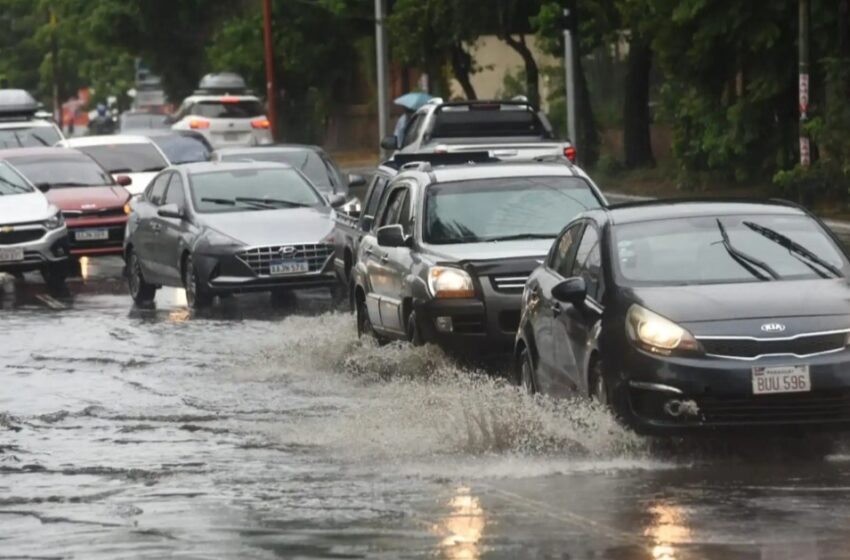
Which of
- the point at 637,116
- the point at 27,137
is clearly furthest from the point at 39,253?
the point at 637,116

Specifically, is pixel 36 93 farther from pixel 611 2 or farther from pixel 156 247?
→ pixel 156 247

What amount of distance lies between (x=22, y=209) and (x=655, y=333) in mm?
16399

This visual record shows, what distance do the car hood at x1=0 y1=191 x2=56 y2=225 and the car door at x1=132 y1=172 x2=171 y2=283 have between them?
134 centimetres

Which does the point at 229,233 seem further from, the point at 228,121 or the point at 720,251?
the point at 228,121

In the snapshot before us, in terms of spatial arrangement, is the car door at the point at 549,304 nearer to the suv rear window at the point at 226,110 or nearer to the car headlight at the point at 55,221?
the car headlight at the point at 55,221

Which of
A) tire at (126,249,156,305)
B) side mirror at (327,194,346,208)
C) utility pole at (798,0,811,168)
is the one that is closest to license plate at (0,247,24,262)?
tire at (126,249,156,305)

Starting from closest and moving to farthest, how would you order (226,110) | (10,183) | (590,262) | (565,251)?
(590,262), (565,251), (10,183), (226,110)

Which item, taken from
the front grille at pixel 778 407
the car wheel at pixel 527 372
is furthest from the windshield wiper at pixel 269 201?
the front grille at pixel 778 407

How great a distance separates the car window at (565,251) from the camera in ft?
43.7

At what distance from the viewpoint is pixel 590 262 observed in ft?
41.7

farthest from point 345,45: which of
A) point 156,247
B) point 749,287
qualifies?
point 749,287

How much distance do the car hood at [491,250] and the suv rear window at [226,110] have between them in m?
33.7

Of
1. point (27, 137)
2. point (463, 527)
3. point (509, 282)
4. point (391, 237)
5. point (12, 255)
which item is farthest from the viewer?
point (27, 137)

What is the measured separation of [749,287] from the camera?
11805 mm
